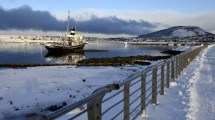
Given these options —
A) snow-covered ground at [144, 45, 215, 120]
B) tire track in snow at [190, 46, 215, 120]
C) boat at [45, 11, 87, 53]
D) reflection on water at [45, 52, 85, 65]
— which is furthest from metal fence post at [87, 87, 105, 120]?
boat at [45, 11, 87, 53]

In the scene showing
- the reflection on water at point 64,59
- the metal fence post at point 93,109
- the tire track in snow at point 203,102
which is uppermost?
the metal fence post at point 93,109

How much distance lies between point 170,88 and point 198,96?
1975 mm

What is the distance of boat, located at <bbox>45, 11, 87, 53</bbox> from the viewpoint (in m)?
96.3

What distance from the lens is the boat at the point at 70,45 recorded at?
96312mm

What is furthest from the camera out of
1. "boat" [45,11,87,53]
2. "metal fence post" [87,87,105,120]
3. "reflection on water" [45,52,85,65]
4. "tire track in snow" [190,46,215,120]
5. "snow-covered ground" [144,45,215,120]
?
"boat" [45,11,87,53]

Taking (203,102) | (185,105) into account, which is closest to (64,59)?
(203,102)

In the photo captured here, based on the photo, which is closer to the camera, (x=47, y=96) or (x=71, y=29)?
(x=47, y=96)

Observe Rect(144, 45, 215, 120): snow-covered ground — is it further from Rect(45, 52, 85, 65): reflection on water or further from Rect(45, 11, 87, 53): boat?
Rect(45, 11, 87, 53): boat

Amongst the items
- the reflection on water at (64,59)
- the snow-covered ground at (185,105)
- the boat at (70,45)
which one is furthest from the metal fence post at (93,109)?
the boat at (70,45)

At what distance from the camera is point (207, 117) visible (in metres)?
8.26

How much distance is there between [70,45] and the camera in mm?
103000

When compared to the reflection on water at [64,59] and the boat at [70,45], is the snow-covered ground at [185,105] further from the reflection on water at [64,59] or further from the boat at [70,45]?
the boat at [70,45]

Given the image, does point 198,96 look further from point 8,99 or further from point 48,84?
point 48,84

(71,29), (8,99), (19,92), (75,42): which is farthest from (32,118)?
(71,29)
